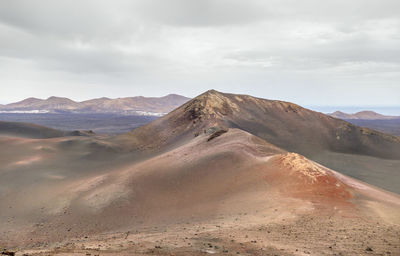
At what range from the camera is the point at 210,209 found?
50.4 ft

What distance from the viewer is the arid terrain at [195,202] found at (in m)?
9.05

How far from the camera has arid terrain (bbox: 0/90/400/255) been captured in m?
9.05

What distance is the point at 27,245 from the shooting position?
13.6 m

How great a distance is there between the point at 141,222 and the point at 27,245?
5748mm

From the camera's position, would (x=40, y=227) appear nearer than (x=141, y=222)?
No

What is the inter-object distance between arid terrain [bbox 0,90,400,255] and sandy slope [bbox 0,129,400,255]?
69 mm

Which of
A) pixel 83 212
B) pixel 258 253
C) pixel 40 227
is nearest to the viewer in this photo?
pixel 258 253

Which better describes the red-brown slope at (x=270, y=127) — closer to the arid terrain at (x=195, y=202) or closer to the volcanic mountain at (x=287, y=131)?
the volcanic mountain at (x=287, y=131)

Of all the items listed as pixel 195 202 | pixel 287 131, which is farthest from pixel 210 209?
pixel 287 131

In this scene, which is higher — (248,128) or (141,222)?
(248,128)

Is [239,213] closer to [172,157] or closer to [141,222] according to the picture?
[141,222]

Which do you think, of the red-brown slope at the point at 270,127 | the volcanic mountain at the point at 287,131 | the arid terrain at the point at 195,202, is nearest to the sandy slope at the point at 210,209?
the arid terrain at the point at 195,202

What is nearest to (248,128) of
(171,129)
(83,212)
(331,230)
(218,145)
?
(171,129)

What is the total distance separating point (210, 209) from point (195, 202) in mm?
2032
